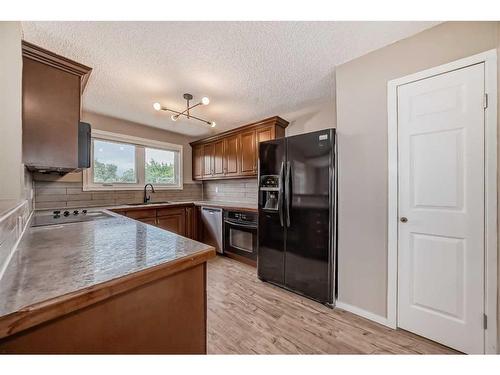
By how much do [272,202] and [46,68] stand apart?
2247 millimetres

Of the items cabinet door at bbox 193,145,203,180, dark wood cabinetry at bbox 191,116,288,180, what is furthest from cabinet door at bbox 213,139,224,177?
cabinet door at bbox 193,145,203,180

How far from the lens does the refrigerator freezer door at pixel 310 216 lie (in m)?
1.93

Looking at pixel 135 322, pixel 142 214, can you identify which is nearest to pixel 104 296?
pixel 135 322

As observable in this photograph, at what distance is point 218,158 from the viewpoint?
12.9 feet

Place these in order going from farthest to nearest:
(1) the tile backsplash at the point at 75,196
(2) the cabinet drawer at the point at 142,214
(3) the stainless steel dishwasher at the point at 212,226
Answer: (3) the stainless steel dishwasher at the point at 212,226 < (2) the cabinet drawer at the point at 142,214 < (1) the tile backsplash at the point at 75,196

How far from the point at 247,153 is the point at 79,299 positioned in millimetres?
3075

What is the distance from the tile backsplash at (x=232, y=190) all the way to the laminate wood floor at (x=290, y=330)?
1.84 m

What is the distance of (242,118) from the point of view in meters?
3.42

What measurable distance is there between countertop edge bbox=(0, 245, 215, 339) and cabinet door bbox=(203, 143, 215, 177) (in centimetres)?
340

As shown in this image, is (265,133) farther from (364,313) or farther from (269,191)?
(364,313)

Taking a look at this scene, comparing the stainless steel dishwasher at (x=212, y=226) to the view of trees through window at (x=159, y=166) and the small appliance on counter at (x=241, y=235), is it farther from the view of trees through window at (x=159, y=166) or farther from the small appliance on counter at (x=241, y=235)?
the view of trees through window at (x=159, y=166)

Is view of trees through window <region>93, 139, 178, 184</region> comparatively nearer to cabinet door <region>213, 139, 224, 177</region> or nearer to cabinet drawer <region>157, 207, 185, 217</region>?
cabinet drawer <region>157, 207, 185, 217</region>

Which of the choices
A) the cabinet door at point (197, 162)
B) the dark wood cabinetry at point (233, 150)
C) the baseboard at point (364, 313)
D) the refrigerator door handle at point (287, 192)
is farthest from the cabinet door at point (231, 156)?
the baseboard at point (364, 313)
